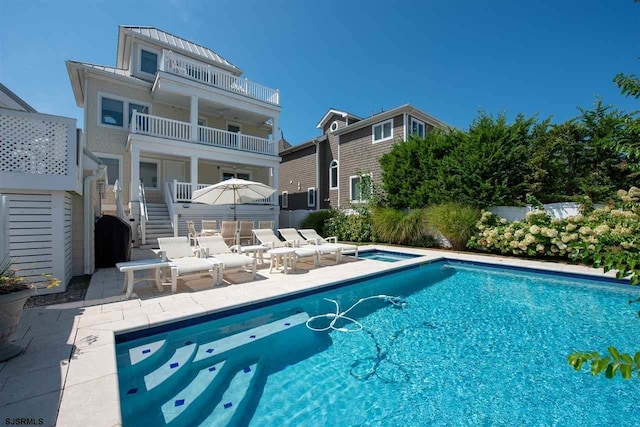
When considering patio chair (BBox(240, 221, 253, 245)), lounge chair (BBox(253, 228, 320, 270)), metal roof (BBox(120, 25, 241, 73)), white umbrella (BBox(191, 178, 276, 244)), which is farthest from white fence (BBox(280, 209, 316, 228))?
metal roof (BBox(120, 25, 241, 73))

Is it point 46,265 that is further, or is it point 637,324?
point 46,265

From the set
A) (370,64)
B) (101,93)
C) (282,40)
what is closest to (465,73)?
(370,64)

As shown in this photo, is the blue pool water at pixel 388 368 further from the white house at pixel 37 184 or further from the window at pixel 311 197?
the window at pixel 311 197

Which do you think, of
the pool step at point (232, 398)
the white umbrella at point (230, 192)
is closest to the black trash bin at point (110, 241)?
the white umbrella at point (230, 192)

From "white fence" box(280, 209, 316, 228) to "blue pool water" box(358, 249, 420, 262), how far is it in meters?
6.59

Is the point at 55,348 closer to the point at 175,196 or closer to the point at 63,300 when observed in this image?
the point at 63,300

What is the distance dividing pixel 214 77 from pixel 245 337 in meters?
14.6

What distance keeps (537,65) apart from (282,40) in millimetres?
11128

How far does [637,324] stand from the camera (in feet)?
16.7

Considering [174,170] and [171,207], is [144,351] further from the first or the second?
[174,170]

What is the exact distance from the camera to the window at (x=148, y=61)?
1545cm

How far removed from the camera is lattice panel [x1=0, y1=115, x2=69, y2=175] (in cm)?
526

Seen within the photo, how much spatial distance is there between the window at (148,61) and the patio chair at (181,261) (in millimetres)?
13083

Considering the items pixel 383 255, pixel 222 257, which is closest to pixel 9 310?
pixel 222 257
